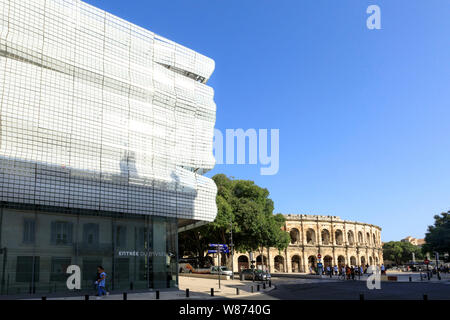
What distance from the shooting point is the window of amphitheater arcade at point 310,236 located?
83.2m

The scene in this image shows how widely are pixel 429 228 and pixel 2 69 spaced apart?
66.1m

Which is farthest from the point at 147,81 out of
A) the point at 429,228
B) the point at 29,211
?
the point at 429,228

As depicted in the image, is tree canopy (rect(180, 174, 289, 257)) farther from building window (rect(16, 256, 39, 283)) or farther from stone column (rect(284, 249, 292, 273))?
building window (rect(16, 256, 39, 283))

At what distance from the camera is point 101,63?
25969 mm

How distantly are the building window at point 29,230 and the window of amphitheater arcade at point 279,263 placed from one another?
211 feet

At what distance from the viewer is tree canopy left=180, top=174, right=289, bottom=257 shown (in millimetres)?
49484

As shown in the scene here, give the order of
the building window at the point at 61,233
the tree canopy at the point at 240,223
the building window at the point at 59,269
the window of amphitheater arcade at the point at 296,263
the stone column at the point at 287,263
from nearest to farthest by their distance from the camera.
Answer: the building window at the point at 59,269 < the building window at the point at 61,233 < the tree canopy at the point at 240,223 < the stone column at the point at 287,263 < the window of amphitheater arcade at the point at 296,263

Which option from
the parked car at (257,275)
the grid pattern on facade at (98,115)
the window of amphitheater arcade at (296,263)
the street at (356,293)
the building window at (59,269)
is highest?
the grid pattern on facade at (98,115)

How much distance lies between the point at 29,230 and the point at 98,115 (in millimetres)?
8065

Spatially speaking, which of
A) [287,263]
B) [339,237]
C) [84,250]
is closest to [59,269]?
[84,250]

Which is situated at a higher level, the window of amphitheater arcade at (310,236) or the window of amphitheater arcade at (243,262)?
the window of amphitheater arcade at (310,236)

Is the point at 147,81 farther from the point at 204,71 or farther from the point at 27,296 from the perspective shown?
the point at 27,296

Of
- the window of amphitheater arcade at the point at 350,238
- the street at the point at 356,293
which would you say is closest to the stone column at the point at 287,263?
the window of amphitheater arcade at the point at 350,238

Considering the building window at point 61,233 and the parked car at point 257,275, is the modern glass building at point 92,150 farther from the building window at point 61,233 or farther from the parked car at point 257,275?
the parked car at point 257,275
